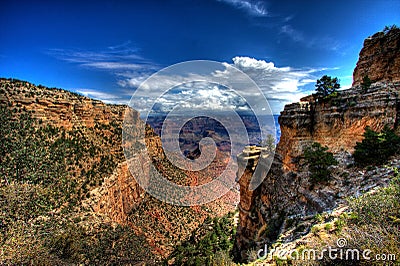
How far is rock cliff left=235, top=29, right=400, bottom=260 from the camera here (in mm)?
13812

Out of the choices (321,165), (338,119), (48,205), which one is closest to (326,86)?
(338,119)

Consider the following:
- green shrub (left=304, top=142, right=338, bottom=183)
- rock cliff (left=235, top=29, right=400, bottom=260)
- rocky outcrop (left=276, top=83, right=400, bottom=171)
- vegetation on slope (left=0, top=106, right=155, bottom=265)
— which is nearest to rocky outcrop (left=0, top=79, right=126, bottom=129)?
vegetation on slope (left=0, top=106, right=155, bottom=265)

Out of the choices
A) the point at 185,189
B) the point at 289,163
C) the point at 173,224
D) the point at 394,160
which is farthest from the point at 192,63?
the point at 185,189

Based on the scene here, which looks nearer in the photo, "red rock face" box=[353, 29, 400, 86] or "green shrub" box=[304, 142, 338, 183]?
"green shrub" box=[304, 142, 338, 183]

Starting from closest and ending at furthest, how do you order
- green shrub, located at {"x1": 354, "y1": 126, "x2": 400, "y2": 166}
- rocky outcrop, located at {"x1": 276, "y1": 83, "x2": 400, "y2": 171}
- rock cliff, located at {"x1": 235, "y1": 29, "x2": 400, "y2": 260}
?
1. green shrub, located at {"x1": 354, "y1": 126, "x2": 400, "y2": 166}
2. rock cliff, located at {"x1": 235, "y1": 29, "x2": 400, "y2": 260}
3. rocky outcrop, located at {"x1": 276, "y1": 83, "x2": 400, "y2": 171}

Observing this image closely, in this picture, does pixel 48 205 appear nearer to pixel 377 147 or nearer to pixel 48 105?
pixel 48 105

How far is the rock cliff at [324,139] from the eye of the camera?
544 inches

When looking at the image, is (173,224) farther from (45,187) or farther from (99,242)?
(45,187)

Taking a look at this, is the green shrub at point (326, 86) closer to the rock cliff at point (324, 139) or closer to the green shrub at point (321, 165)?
the rock cliff at point (324, 139)

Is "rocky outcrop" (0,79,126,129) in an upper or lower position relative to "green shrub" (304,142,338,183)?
upper

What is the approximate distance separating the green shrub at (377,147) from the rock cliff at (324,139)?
1127mm

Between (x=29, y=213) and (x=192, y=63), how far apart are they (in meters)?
17.6

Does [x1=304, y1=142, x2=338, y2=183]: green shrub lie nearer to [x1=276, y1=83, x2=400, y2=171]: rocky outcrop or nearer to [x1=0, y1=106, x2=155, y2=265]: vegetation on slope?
[x1=276, y1=83, x2=400, y2=171]: rocky outcrop

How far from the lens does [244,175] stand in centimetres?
2483
